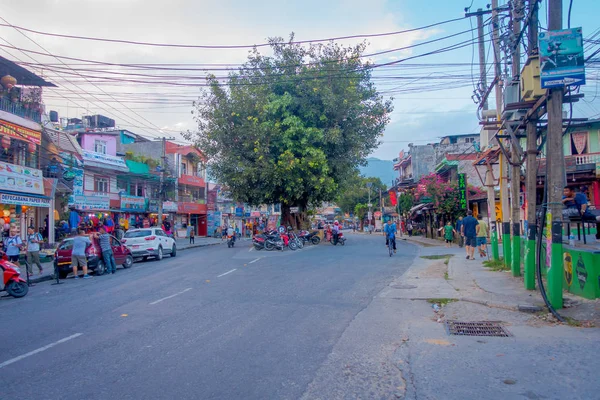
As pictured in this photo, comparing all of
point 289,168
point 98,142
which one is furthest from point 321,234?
point 98,142

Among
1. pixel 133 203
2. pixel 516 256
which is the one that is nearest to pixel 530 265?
pixel 516 256

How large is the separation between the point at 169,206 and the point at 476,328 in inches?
1584

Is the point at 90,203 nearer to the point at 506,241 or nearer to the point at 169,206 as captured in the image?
the point at 169,206

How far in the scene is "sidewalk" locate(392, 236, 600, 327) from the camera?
8453mm

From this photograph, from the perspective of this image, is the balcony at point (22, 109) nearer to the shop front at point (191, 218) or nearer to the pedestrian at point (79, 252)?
the pedestrian at point (79, 252)

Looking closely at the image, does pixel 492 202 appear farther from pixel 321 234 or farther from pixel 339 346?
pixel 321 234

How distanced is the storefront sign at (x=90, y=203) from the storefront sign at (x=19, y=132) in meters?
7.08

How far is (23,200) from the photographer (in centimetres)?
2303

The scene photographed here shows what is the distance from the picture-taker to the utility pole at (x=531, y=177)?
1032 cm

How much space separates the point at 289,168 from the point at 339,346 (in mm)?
23076

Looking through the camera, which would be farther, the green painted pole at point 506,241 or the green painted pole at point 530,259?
the green painted pole at point 506,241

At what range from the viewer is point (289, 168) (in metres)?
29.4

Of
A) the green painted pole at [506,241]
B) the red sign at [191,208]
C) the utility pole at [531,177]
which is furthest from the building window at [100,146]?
the utility pole at [531,177]

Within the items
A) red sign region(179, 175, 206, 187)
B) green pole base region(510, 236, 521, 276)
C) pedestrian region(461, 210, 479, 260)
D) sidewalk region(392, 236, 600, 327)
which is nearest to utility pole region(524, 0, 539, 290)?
sidewalk region(392, 236, 600, 327)
